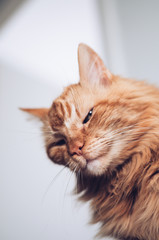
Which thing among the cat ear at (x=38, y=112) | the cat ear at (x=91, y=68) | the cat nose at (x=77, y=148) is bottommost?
the cat nose at (x=77, y=148)

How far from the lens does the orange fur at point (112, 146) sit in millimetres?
808

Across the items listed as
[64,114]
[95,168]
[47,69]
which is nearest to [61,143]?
[64,114]

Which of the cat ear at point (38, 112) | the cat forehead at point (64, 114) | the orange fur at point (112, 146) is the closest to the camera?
the orange fur at point (112, 146)

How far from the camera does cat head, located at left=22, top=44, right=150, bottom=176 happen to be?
0.83m

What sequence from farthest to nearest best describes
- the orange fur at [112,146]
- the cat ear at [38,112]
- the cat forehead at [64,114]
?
the cat ear at [38,112]
the cat forehead at [64,114]
the orange fur at [112,146]

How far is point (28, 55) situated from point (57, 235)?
3.20 ft

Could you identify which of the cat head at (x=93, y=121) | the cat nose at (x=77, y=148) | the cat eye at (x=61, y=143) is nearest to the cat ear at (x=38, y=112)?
the cat head at (x=93, y=121)

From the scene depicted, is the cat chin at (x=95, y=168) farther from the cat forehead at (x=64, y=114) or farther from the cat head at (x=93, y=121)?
the cat forehead at (x=64, y=114)

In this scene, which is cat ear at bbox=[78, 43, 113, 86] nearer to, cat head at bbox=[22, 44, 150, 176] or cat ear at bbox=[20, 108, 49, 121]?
cat head at bbox=[22, 44, 150, 176]

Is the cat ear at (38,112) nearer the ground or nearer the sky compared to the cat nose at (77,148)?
nearer the sky

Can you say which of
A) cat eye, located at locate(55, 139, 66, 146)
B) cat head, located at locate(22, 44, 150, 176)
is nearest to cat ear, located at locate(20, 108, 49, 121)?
cat head, located at locate(22, 44, 150, 176)

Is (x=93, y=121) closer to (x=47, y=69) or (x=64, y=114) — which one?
(x=64, y=114)

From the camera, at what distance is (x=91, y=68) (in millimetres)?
1028

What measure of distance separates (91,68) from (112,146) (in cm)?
38
